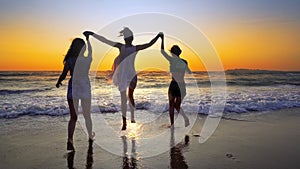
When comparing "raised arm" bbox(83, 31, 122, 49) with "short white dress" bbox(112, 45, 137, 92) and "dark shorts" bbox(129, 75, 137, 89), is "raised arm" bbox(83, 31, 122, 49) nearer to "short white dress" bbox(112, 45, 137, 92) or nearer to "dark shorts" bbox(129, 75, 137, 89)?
"short white dress" bbox(112, 45, 137, 92)

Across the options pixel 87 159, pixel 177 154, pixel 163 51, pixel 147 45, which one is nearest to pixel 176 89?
pixel 163 51

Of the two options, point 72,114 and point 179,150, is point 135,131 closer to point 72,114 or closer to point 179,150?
point 179,150

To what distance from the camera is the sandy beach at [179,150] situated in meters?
4.88

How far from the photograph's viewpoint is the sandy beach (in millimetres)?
4879

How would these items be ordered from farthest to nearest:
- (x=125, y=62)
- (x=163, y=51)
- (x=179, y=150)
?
(x=163, y=51) → (x=125, y=62) → (x=179, y=150)

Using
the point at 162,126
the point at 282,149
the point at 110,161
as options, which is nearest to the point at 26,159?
the point at 110,161

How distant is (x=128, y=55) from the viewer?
647 centimetres

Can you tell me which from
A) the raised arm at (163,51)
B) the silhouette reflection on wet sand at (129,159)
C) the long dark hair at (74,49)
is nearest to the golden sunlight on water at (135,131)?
the silhouette reflection on wet sand at (129,159)

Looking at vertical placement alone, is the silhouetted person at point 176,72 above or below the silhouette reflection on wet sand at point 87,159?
above

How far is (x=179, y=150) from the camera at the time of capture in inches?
226

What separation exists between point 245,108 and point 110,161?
8.14m

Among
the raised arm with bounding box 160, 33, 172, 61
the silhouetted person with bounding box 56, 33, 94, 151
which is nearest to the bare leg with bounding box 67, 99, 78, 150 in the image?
the silhouetted person with bounding box 56, 33, 94, 151

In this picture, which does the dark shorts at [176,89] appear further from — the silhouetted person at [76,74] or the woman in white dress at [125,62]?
the silhouetted person at [76,74]

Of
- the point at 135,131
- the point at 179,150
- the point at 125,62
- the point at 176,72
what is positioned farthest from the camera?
the point at 176,72
